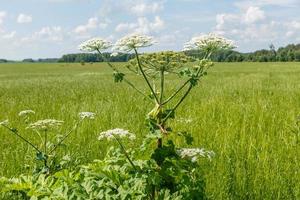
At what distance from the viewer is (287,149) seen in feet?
15.7

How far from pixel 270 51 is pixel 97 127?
496 feet

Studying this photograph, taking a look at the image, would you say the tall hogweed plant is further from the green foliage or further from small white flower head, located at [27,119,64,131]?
small white flower head, located at [27,119,64,131]

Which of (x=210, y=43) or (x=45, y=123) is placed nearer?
(x=210, y=43)

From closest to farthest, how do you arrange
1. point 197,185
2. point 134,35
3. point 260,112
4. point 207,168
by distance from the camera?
point 134,35 < point 197,185 < point 207,168 < point 260,112

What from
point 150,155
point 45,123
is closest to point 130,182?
point 150,155

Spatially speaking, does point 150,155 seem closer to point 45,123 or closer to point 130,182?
point 130,182

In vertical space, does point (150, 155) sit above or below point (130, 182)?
above

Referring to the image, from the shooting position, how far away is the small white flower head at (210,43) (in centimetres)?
240

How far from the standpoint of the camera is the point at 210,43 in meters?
2.42

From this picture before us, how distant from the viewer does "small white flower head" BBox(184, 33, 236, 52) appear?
2398 mm

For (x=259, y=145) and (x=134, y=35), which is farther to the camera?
(x=259, y=145)

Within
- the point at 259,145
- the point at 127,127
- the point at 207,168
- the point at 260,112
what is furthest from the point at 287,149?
the point at 260,112

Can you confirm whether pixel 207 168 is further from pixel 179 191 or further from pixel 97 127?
pixel 97 127

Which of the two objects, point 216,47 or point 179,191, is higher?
→ point 216,47
